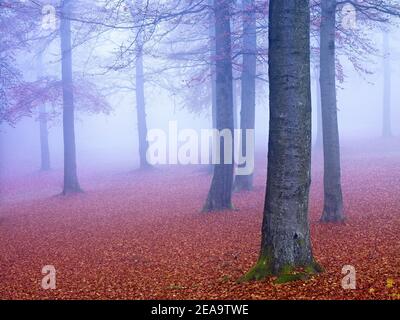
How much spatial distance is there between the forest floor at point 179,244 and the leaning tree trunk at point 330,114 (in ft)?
1.88

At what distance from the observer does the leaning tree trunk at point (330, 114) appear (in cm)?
1087

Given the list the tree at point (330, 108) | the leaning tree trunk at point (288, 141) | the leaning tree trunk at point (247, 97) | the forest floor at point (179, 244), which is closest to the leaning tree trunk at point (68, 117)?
the forest floor at point (179, 244)

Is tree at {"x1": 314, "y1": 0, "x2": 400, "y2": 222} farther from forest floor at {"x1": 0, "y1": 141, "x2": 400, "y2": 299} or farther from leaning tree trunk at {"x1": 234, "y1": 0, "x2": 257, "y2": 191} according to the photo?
leaning tree trunk at {"x1": 234, "y1": 0, "x2": 257, "y2": 191}

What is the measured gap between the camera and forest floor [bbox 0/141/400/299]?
695 centimetres

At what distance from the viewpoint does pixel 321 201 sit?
1443cm

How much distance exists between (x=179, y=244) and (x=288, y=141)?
5.11m

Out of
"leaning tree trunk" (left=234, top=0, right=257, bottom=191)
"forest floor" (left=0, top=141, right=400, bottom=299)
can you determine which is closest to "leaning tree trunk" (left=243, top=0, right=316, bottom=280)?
"forest floor" (left=0, top=141, right=400, bottom=299)

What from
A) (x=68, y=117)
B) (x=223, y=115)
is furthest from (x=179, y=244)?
(x=68, y=117)

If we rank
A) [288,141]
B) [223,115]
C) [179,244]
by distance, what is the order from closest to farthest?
[288,141], [179,244], [223,115]

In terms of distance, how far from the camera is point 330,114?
11.0m

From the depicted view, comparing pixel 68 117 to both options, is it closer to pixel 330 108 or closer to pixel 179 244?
pixel 179 244

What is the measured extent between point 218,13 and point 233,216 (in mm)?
6505

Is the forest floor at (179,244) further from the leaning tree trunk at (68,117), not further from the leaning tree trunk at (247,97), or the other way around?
the leaning tree trunk at (68,117)
